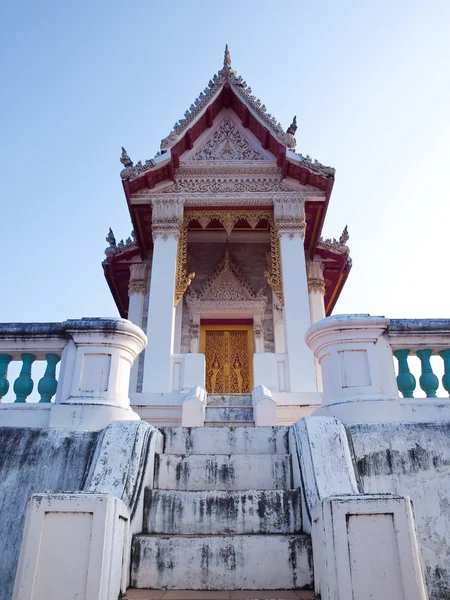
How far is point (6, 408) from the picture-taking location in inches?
158

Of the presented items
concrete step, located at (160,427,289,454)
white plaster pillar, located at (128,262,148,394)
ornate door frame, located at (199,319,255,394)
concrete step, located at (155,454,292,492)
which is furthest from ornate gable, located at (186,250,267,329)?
concrete step, located at (155,454,292,492)

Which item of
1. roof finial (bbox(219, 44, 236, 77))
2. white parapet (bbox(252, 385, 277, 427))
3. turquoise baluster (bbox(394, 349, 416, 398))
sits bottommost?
turquoise baluster (bbox(394, 349, 416, 398))

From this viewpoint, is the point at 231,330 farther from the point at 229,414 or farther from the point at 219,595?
the point at 219,595

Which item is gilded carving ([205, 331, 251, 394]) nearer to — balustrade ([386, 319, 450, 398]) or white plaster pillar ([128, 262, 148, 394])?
white plaster pillar ([128, 262, 148, 394])

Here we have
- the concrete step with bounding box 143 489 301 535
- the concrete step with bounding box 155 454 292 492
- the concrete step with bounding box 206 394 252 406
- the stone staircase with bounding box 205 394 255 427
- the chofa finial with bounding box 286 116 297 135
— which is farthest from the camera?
the chofa finial with bounding box 286 116 297 135

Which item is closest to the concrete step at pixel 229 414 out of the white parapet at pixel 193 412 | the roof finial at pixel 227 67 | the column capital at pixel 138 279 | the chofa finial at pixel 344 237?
the white parapet at pixel 193 412

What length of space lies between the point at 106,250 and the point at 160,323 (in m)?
3.67

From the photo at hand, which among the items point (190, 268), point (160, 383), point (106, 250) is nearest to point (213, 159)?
point (190, 268)

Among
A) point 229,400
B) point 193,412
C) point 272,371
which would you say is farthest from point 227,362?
point 193,412

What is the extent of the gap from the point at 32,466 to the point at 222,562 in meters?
1.37

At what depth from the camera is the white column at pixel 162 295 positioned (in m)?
8.23

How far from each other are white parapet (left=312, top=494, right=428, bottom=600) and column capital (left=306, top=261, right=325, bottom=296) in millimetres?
9106

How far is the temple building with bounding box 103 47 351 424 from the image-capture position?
8625mm

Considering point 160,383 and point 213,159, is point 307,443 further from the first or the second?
point 213,159
